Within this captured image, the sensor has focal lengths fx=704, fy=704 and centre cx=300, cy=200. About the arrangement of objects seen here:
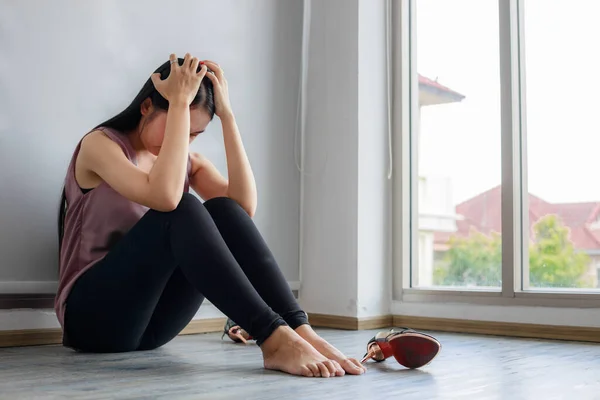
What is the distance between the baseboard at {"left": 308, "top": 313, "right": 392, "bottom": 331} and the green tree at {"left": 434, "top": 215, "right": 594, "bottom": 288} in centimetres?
26

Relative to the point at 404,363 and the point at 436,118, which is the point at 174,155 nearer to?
the point at 404,363

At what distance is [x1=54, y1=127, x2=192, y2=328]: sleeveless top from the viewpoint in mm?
1713

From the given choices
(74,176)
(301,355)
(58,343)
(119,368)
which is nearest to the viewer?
(301,355)

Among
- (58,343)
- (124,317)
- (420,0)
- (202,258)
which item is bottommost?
(58,343)

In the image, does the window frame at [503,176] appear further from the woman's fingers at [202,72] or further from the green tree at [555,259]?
the woman's fingers at [202,72]

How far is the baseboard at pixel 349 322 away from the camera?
8.71ft

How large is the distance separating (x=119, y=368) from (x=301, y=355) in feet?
1.34

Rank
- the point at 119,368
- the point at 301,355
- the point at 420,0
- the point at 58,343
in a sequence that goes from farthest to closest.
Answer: the point at 420,0, the point at 58,343, the point at 119,368, the point at 301,355

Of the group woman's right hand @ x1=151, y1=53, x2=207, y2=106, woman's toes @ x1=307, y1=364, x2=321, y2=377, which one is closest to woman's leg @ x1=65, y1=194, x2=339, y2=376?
woman's toes @ x1=307, y1=364, x2=321, y2=377

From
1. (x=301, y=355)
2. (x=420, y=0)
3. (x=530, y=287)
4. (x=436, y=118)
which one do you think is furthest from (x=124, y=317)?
(x=420, y=0)

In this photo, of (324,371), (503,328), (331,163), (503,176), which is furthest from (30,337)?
(503,176)

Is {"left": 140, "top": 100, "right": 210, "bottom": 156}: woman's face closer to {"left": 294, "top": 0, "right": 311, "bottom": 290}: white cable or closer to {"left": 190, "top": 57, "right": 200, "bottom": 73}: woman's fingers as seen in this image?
{"left": 190, "top": 57, "right": 200, "bottom": 73}: woman's fingers

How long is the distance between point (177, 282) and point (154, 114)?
16.1 inches

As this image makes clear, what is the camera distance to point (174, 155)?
154 cm
